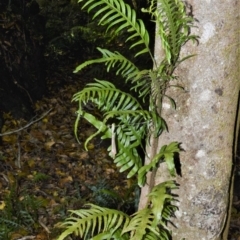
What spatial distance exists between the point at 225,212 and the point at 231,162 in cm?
23

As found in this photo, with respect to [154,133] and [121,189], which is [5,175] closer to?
[121,189]

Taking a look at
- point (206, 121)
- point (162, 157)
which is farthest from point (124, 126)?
point (206, 121)

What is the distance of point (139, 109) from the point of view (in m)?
1.91

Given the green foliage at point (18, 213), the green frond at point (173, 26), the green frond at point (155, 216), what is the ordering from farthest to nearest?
the green foliage at point (18, 213), the green frond at point (155, 216), the green frond at point (173, 26)

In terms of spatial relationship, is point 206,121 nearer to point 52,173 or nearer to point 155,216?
point 155,216

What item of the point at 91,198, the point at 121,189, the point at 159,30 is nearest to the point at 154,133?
the point at 159,30

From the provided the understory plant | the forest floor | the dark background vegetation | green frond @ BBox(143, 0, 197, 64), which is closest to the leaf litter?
the forest floor

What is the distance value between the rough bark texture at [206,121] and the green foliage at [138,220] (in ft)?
0.22

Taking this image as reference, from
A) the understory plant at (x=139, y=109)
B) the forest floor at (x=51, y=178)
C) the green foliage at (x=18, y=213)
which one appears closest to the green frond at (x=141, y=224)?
the understory plant at (x=139, y=109)

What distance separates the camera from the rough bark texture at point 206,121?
5.45 ft

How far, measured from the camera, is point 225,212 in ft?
6.37

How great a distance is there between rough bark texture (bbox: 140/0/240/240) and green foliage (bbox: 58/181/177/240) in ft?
0.22

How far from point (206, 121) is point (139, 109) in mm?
294

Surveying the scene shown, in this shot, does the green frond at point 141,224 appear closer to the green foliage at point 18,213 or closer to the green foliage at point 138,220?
the green foliage at point 138,220
